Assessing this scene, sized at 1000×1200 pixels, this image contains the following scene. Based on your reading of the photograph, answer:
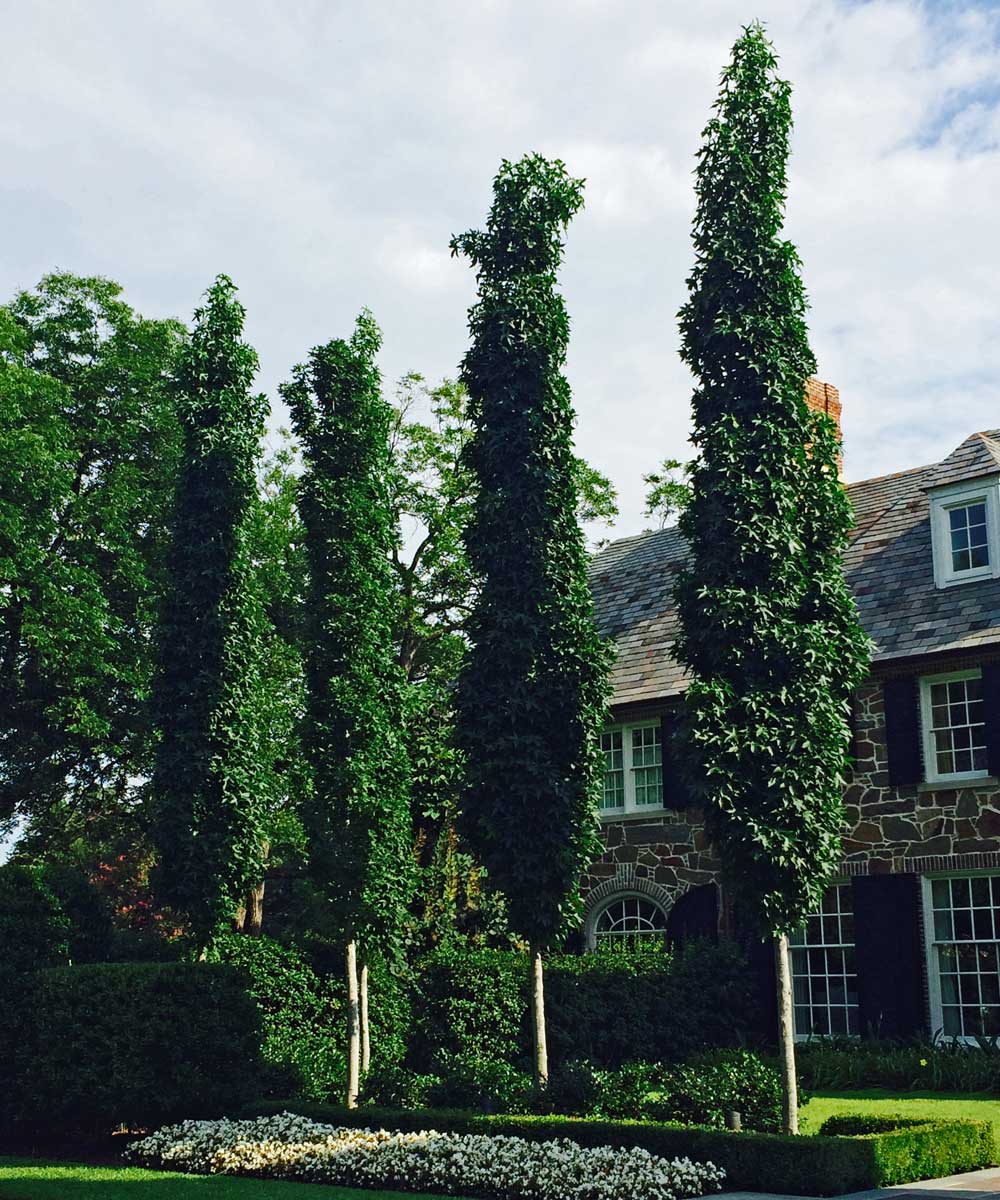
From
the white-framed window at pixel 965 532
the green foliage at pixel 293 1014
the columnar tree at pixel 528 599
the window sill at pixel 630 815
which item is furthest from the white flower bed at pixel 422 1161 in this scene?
the white-framed window at pixel 965 532

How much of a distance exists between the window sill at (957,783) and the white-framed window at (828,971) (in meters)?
2.03

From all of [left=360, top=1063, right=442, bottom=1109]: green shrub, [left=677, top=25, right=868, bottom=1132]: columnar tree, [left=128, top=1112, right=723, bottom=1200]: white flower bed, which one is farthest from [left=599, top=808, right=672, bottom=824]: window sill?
[left=128, top=1112, right=723, bottom=1200]: white flower bed

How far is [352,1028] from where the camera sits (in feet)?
54.3

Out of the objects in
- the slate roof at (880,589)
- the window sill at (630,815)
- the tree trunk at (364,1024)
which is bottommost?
the tree trunk at (364,1024)

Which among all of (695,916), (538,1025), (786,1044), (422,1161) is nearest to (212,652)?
(538,1025)

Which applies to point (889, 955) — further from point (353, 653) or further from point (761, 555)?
point (353, 653)

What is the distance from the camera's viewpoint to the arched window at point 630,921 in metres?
23.0

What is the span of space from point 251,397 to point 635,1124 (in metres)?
11.4

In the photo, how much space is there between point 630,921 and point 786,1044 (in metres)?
10.5

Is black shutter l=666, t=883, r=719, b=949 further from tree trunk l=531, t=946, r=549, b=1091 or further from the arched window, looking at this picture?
tree trunk l=531, t=946, r=549, b=1091

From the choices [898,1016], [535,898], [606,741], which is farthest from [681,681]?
[535,898]

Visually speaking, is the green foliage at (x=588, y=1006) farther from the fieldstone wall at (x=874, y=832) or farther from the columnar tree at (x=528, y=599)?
the columnar tree at (x=528, y=599)

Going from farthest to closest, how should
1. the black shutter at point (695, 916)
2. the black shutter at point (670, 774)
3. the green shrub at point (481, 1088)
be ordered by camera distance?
the black shutter at point (670, 774) < the black shutter at point (695, 916) < the green shrub at point (481, 1088)

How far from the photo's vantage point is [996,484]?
20531 mm
